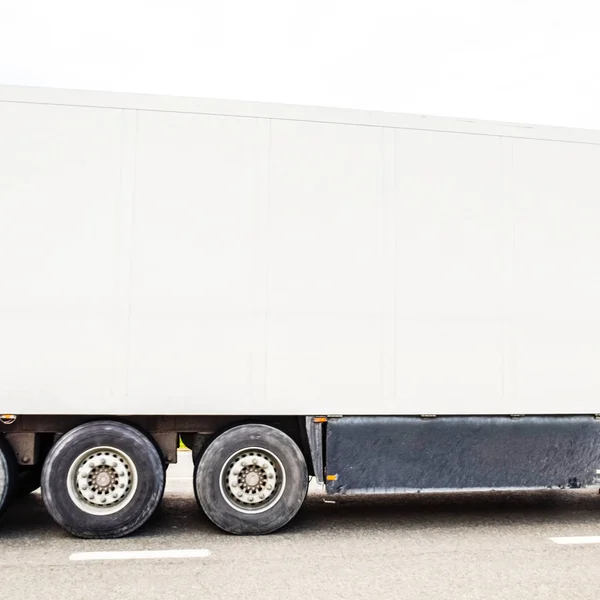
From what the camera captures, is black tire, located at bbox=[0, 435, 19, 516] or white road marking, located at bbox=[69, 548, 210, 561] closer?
white road marking, located at bbox=[69, 548, 210, 561]

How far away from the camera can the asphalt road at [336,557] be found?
A: 177 inches

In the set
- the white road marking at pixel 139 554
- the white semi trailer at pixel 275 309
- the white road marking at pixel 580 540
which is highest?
the white semi trailer at pixel 275 309

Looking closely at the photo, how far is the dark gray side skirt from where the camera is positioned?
588 centimetres

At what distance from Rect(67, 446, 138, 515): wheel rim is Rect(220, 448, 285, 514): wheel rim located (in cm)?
77


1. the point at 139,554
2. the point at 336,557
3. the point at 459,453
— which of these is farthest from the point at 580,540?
the point at 139,554

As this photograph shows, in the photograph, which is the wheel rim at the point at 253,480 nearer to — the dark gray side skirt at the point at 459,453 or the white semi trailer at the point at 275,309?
the white semi trailer at the point at 275,309

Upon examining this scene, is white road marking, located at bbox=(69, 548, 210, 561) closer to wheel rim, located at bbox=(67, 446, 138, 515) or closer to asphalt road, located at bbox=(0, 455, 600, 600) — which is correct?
asphalt road, located at bbox=(0, 455, 600, 600)

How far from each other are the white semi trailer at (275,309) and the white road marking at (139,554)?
39 cm

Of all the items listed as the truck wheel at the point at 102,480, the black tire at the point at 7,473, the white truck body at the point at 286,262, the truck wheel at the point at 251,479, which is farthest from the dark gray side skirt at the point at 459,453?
the black tire at the point at 7,473

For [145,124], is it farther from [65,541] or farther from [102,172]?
[65,541]

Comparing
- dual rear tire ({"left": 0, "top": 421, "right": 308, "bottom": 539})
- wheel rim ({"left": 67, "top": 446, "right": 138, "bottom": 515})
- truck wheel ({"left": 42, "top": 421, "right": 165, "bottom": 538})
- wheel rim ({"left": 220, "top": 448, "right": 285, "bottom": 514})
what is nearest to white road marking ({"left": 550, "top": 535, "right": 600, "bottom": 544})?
dual rear tire ({"left": 0, "top": 421, "right": 308, "bottom": 539})

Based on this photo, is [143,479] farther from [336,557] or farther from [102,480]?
[336,557]

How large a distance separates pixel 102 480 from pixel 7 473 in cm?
75

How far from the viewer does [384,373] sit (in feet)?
19.5
